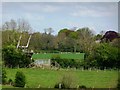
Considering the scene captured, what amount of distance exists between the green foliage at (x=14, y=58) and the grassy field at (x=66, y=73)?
18cm

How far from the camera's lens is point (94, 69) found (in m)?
4.52

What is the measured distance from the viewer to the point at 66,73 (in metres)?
3.74

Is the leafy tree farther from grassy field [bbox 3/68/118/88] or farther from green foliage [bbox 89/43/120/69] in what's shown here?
grassy field [bbox 3/68/118/88]

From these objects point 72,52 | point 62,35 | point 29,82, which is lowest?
point 29,82

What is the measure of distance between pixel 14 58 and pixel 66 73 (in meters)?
1.21

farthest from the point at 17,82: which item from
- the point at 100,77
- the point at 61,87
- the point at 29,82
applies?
the point at 100,77

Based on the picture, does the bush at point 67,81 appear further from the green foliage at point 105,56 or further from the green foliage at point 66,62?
the green foliage at point 66,62

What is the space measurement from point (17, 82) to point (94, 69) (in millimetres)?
1460

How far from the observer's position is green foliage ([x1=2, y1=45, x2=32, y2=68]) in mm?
4397

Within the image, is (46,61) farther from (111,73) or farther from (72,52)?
(111,73)

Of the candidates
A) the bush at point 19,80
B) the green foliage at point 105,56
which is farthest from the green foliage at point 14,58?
the green foliage at point 105,56

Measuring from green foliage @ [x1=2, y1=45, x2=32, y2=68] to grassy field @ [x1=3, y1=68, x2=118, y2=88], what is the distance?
0.58 feet

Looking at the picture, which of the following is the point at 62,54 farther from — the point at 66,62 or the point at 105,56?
the point at 105,56

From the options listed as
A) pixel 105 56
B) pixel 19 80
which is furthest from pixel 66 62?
pixel 19 80
